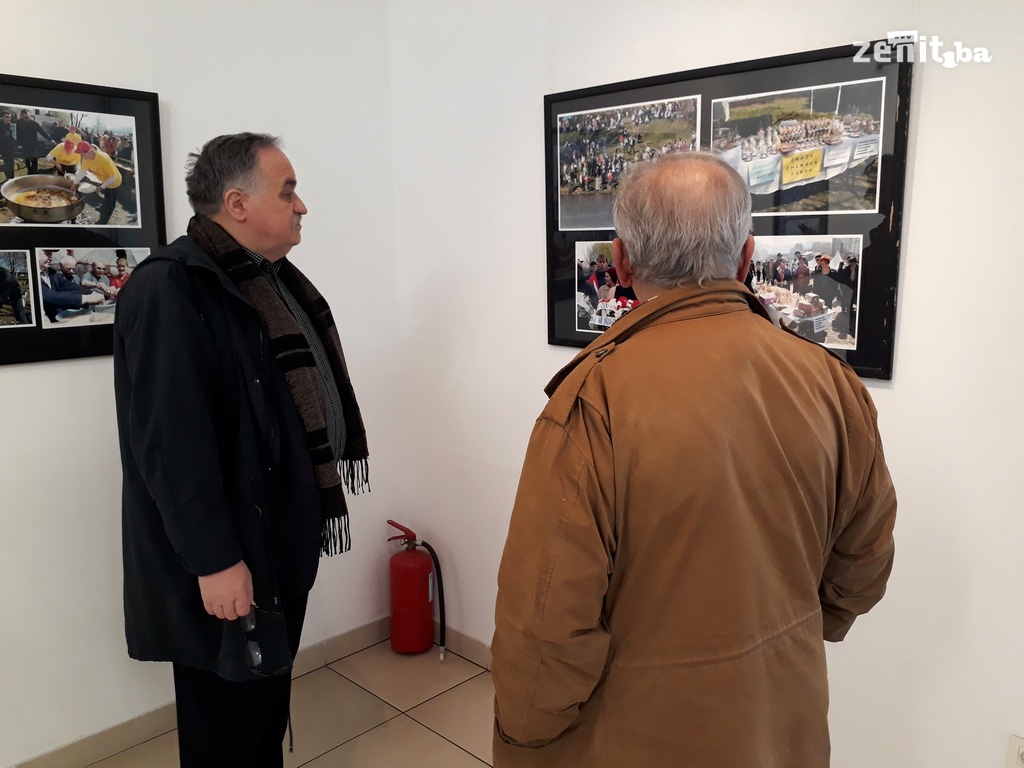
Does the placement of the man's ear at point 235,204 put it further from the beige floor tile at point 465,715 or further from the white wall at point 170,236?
the beige floor tile at point 465,715

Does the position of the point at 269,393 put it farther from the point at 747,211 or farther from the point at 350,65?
the point at 350,65

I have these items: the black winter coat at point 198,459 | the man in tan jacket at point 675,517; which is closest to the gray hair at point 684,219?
the man in tan jacket at point 675,517

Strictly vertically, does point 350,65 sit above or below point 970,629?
above

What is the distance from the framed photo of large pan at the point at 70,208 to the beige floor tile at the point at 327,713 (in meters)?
1.33

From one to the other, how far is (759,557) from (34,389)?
6.44ft

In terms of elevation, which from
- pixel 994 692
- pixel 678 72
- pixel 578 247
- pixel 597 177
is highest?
pixel 678 72

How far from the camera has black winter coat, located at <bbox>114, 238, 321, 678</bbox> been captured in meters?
1.57

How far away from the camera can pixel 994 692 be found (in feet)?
5.56

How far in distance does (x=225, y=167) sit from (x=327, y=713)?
5.83 ft

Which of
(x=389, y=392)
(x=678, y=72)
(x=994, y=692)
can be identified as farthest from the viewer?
(x=389, y=392)

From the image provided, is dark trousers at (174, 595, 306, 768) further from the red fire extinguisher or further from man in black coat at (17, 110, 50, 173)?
man in black coat at (17, 110, 50, 173)

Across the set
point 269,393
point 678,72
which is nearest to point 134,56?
point 269,393

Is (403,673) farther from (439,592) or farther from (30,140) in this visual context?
(30,140)

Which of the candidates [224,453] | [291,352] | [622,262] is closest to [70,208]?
[291,352]
